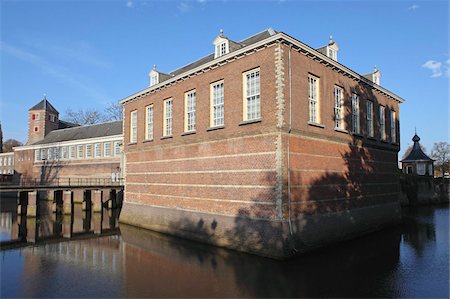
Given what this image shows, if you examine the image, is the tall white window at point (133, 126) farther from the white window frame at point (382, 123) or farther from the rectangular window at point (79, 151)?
the rectangular window at point (79, 151)

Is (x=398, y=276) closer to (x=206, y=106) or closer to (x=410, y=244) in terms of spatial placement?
(x=410, y=244)

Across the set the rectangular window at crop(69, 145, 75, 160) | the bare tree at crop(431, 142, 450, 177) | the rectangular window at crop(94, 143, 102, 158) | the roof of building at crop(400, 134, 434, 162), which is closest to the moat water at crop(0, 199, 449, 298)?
the rectangular window at crop(94, 143, 102, 158)

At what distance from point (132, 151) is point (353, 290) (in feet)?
61.0

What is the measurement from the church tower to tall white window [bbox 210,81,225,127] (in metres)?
48.6

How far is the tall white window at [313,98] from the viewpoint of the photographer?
16062mm

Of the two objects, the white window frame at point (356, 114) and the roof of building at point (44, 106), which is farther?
the roof of building at point (44, 106)

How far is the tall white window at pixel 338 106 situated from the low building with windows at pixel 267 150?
2.3 inches

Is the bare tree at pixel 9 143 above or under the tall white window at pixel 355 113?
above

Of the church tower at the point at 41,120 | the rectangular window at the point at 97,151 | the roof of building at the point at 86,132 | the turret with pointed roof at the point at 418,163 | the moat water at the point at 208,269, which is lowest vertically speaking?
the moat water at the point at 208,269

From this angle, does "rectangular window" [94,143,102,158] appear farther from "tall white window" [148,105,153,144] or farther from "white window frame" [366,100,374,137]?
"white window frame" [366,100,374,137]

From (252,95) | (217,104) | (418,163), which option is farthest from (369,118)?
(418,163)

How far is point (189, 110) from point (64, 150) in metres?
35.8

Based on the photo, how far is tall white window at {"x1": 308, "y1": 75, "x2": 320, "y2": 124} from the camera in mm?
16062

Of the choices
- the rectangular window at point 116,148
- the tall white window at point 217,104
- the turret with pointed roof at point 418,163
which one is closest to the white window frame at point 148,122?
Result: the tall white window at point 217,104
